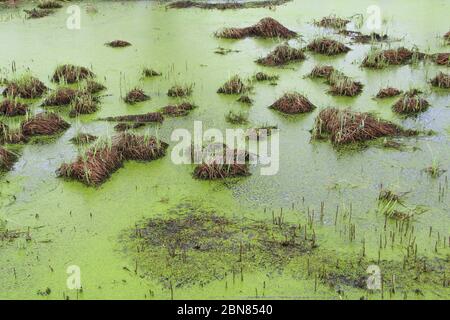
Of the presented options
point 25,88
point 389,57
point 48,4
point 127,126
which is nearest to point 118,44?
point 25,88

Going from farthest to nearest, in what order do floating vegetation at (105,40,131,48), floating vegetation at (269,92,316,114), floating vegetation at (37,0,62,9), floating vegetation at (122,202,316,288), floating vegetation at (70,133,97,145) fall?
floating vegetation at (37,0,62,9), floating vegetation at (105,40,131,48), floating vegetation at (269,92,316,114), floating vegetation at (70,133,97,145), floating vegetation at (122,202,316,288)

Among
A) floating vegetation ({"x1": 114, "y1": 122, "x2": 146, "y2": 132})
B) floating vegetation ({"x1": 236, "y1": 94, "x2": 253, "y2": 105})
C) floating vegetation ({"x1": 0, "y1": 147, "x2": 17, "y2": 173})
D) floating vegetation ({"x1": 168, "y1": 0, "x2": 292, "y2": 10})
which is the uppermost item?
floating vegetation ({"x1": 168, "y1": 0, "x2": 292, "y2": 10})

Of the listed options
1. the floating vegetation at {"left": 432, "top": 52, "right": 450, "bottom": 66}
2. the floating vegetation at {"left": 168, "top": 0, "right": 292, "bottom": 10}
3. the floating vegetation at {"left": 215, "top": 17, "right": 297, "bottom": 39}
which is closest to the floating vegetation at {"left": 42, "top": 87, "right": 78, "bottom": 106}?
the floating vegetation at {"left": 215, "top": 17, "right": 297, "bottom": 39}

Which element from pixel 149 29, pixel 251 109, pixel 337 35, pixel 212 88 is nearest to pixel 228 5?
pixel 149 29

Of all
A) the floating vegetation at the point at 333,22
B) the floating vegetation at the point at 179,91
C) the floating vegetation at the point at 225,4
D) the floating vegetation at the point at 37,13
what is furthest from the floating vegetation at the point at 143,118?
the floating vegetation at the point at 225,4

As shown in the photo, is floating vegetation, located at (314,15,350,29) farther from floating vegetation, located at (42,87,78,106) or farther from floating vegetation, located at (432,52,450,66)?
floating vegetation, located at (42,87,78,106)
